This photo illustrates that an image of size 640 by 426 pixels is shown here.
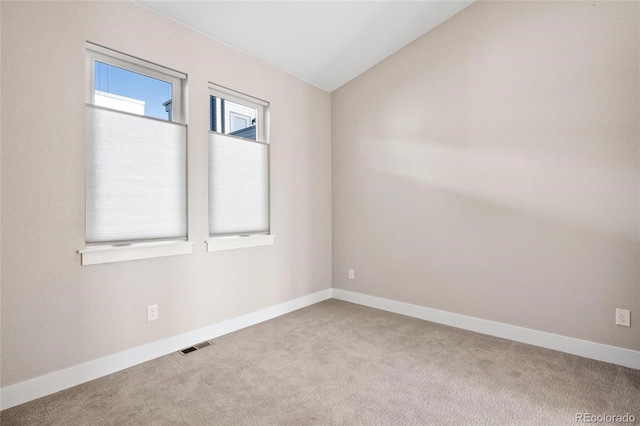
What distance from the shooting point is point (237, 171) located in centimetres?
322

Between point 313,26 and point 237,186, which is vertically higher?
point 313,26

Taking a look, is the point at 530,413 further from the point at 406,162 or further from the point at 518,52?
the point at 518,52

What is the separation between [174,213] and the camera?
270cm

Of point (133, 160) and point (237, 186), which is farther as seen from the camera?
point (237, 186)

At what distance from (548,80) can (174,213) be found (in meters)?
3.29

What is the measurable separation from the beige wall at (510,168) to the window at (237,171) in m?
1.20

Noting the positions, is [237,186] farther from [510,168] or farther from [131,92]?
[510,168]

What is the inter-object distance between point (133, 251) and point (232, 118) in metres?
1.57

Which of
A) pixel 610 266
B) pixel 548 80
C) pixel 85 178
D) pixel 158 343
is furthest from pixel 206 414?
pixel 548 80

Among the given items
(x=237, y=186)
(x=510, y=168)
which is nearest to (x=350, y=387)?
(x=237, y=186)

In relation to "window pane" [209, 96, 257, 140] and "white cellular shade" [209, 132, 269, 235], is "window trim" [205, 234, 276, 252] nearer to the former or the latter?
"white cellular shade" [209, 132, 269, 235]

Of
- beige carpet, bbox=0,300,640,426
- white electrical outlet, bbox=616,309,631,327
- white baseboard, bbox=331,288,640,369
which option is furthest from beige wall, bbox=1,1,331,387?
white electrical outlet, bbox=616,309,631,327

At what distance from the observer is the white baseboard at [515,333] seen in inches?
94.8

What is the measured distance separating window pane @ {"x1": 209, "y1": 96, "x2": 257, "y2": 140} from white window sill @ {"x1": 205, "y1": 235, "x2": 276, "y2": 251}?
103 cm
